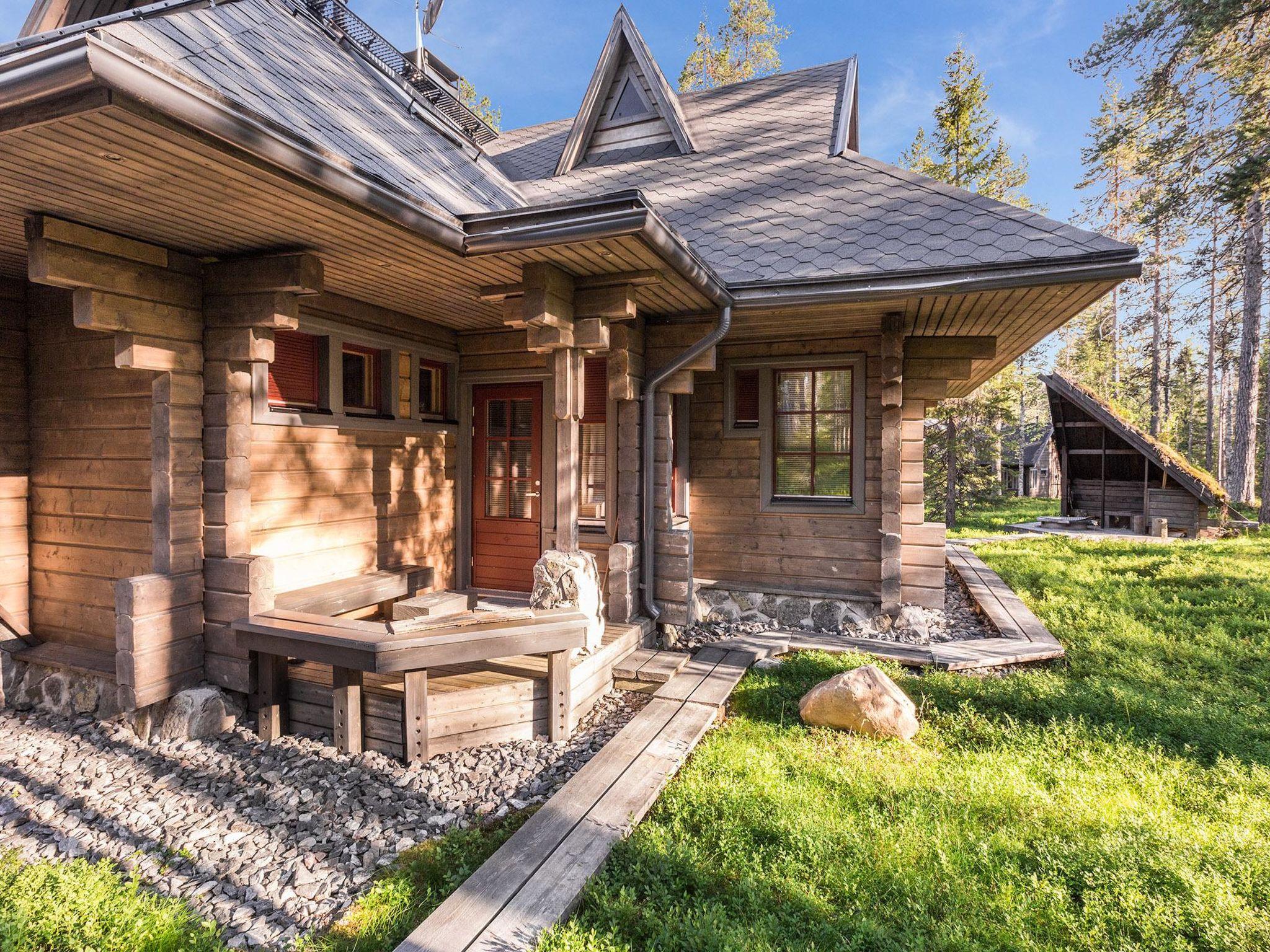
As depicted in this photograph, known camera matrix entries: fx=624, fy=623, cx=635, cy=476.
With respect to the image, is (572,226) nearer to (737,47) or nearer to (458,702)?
(458,702)

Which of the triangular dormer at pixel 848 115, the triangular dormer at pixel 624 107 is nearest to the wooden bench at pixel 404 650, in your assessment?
the triangular dormer at pixel 848 115

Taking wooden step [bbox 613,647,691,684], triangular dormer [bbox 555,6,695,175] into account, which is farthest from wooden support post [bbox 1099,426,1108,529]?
wooden step [bbox 613,647,691,684]

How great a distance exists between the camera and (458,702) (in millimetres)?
3514

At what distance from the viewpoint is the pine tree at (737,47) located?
15906mm

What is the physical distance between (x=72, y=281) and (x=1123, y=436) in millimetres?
15631

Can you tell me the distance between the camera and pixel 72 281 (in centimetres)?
312

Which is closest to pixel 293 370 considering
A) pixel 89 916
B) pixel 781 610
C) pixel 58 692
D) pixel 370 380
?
pixel 370 380

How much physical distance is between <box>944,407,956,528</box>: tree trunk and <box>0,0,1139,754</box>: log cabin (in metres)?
9.90

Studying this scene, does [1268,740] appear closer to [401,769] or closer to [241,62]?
[401,769]

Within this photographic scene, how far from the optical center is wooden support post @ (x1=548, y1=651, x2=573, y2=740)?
3.67 m

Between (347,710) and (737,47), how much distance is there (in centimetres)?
→ 1821

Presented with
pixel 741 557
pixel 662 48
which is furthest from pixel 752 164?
pixel 662 48

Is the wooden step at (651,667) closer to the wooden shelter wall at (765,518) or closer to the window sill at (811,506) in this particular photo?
the wooden shelter wall at (765,518)

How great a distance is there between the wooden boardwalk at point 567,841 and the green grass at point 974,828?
0.30 feet
